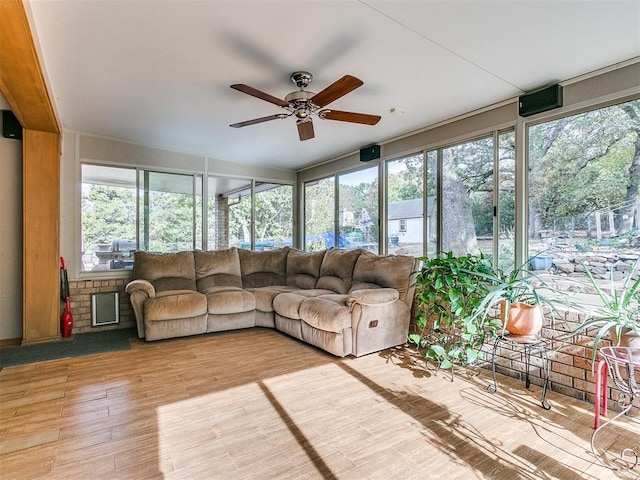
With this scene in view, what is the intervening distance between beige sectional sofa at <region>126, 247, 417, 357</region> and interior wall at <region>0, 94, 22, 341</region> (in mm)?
1207

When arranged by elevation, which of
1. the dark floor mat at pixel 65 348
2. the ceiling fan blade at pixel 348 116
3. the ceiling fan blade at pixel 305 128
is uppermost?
the ceiling fan blade at pixel 348 116

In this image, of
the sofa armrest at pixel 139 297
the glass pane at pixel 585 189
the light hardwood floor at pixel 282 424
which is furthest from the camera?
the sofa armrest at pixel 139 297

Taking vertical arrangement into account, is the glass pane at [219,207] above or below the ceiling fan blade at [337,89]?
below

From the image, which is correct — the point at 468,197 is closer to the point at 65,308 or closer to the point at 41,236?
the point at 41,236

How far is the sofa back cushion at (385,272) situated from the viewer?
3.73 m

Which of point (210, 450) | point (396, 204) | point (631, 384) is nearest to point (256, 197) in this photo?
point (396, 204)

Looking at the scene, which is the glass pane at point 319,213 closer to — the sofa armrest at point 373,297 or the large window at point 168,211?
the large window at point 168,211

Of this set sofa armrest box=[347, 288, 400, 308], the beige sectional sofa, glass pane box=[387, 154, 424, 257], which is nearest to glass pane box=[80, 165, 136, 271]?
the beige sectional sofa

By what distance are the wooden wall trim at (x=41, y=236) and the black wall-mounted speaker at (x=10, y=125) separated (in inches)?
5.5

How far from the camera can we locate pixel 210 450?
190cm

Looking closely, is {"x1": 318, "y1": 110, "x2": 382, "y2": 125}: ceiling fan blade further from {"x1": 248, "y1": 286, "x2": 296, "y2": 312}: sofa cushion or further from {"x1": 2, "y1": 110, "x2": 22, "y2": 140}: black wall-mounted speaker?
{"x1": 2, "y1": 110, "x2": 22, "y2": 140}: black wall-mounted speaker

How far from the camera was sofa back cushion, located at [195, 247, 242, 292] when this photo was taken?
4.84 m

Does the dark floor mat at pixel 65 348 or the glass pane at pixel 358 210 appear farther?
the glass pane at pixel 358 210

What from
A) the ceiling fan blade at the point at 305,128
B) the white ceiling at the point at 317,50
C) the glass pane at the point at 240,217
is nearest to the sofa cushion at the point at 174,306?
the glass pane at the point at 240,217
